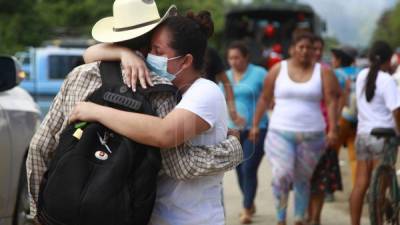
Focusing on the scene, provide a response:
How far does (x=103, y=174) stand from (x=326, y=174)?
4.45m

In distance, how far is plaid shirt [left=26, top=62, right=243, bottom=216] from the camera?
2.86 meters

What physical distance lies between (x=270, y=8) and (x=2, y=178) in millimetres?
18313

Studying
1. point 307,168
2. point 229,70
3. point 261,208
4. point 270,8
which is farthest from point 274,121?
point 270,8

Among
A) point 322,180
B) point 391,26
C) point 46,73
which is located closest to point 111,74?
point 322,180

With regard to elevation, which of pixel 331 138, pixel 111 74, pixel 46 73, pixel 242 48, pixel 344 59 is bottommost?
pixel 46 73

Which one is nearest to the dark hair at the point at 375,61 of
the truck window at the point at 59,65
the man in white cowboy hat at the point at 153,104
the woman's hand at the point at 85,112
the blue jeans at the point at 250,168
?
the blue jeans at the point at 250,168

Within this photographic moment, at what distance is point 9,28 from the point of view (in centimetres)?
2762

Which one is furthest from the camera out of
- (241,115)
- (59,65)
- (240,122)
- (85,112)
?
(59,65)

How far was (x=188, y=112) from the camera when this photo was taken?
2.83 metres

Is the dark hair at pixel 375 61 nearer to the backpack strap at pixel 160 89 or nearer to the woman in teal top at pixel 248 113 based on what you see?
the woman in teal top at pixel 248 113

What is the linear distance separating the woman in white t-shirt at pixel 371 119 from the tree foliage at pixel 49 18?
471 inches

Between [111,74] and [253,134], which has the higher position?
[111,74]

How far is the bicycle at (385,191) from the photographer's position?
18.6 ft

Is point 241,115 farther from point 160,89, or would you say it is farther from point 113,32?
point 160,89
